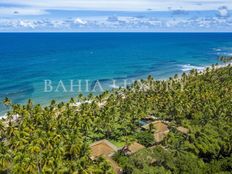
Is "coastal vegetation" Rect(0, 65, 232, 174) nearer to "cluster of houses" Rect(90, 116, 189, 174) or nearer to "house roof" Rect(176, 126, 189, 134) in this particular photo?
"house roof" Rect(176, 126, 189, 134)

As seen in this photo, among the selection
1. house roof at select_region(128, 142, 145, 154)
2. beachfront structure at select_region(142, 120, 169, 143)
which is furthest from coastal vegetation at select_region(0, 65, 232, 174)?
beachfront structure at select_region(142, 120, 169, 143)

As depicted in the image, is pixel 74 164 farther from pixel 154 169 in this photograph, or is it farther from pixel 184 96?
pixel 184 96

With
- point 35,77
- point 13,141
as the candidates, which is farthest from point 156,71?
point 13,141

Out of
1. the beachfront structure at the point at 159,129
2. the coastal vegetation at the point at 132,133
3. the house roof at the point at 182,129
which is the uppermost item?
the coastal vegetation at the point at 132,133

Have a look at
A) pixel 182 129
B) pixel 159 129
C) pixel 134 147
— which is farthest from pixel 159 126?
pixel 134 147

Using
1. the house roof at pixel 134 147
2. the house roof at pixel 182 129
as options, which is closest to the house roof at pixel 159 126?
the house roof at pixel 182 129

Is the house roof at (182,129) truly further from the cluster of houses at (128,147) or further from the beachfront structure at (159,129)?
the beachfront structure at (159,129)
